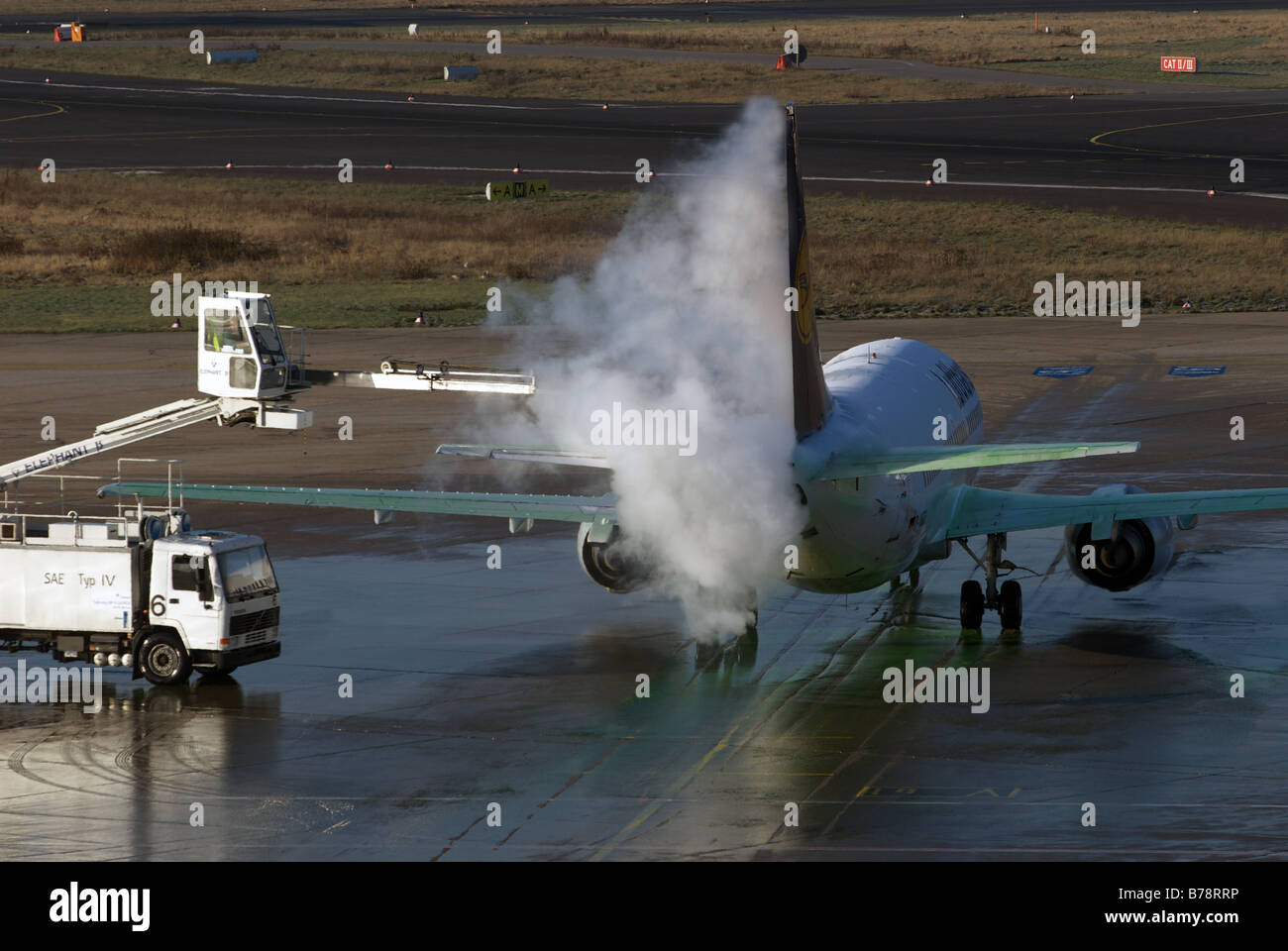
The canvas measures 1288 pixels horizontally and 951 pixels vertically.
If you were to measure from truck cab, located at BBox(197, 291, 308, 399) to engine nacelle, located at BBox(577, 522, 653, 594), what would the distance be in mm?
7337

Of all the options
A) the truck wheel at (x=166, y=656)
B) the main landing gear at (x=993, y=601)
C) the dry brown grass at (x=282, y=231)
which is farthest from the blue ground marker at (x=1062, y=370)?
the truck wheel at (x=166, y=656)

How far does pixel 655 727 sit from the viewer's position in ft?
102

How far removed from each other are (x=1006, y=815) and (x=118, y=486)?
61.9 ft

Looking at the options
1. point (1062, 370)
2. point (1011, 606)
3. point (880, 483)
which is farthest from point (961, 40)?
point (880, 483)

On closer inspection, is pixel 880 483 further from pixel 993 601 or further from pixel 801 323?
pixel 993 601

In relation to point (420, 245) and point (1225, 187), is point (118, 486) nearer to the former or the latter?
point (420, 245)

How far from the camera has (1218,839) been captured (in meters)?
24.9

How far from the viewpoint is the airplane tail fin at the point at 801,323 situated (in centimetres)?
3083

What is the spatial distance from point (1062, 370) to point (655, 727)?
40.7m

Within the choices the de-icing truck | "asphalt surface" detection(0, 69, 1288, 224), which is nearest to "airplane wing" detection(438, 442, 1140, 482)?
the de-icing truck

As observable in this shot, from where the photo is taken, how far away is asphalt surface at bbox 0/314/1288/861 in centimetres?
2573

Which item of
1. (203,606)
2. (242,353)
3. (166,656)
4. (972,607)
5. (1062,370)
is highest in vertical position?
→ (1062,370)

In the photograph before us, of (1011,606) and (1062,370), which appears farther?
(1062,370)
